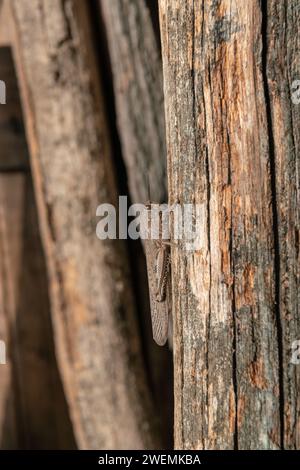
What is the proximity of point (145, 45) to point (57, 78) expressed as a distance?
0.96ft

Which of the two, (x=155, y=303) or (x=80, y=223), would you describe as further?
(x=80, y=223)

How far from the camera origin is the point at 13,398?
2787 millimetres

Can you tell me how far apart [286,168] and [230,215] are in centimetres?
15

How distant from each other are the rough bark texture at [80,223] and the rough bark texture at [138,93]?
7cm

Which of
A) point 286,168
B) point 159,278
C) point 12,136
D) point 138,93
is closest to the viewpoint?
point 286,168

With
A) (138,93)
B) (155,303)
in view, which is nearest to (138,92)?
(138,93)

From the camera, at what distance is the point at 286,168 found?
160 centimetres

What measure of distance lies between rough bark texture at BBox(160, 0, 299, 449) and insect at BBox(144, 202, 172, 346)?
0.11 m

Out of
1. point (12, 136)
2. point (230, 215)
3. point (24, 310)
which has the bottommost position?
point (24, 310)

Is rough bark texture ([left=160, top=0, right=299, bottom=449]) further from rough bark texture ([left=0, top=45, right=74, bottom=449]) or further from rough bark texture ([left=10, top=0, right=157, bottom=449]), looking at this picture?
rough bark texture ([left=0, top=45, right=74, bottom=449])

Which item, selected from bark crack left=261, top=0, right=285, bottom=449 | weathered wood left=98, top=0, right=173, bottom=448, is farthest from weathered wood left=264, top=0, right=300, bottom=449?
weathered wood left=98, top=0, right=173, bottom=448

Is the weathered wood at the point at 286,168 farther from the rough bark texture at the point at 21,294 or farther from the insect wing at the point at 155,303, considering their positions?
the rough bark texture at the point at 21,294

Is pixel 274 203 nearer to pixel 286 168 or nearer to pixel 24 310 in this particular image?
pixel 286 168

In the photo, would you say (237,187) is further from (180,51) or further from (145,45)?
(145,45)
